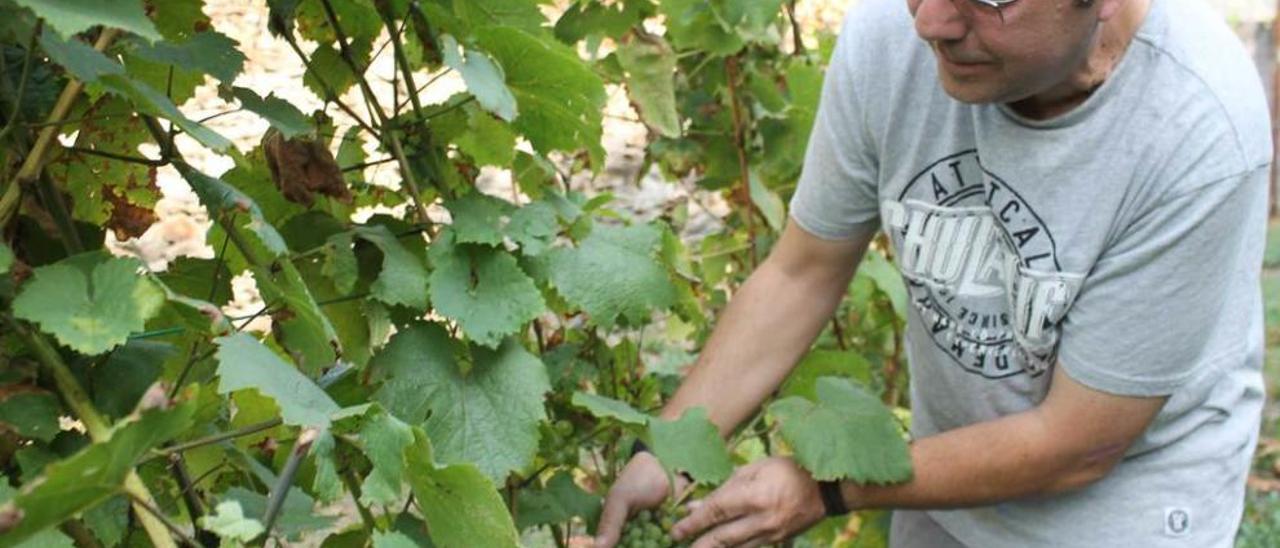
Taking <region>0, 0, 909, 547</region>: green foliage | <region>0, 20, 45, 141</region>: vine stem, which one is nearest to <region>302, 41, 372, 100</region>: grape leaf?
<region>0, 0, 909, 547</region>: green foliage

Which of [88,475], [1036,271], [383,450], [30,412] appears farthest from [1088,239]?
[88,475]

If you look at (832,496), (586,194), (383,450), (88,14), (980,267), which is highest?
(88,14)

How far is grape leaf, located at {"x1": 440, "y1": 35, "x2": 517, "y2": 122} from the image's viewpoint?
166 cm

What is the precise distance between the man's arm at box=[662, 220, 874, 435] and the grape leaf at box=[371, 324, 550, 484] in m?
0.69

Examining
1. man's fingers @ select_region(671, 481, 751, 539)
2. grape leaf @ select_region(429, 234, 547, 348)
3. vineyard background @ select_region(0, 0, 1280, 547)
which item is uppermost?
grape leaf @ select_region(429, 234, 547, 348)

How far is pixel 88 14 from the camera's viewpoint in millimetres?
1178

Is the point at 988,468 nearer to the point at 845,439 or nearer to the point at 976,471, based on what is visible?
the point at 976,471

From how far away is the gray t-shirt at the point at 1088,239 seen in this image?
6.76ft

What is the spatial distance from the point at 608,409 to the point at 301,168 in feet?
1.40

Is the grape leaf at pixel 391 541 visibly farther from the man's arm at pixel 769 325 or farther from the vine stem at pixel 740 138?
the vine stem at pixel 740 138

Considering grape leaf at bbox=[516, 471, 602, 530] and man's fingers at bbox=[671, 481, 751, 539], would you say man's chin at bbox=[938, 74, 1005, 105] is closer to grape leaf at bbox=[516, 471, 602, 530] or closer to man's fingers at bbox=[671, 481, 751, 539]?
man's fingers at bbox=[671, 481, 751, 539]

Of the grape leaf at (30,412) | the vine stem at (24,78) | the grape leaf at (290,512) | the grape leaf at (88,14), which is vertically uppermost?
the grape leaf at (88,14)

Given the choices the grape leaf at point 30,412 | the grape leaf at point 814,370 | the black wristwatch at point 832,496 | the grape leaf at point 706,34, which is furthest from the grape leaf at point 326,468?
the grape leaf at point 706,34

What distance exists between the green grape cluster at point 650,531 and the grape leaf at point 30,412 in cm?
82
